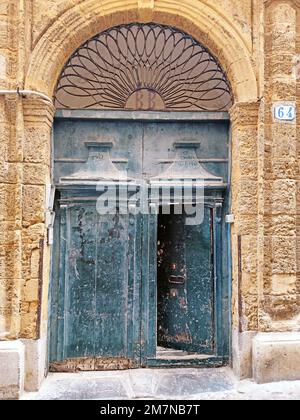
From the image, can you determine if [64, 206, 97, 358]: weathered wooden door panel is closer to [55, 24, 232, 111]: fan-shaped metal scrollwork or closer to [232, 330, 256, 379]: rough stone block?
[55, 24, 232, 111]: fan-shaped metal scrollwork

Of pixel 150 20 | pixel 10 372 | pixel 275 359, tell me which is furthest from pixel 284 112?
pixel 10 372

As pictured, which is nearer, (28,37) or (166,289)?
(28,37)

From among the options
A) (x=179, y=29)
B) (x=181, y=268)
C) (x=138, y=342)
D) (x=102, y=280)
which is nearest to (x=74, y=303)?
(x=102, y=280)

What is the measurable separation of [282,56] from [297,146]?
951 mm

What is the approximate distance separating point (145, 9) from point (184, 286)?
3.01 m

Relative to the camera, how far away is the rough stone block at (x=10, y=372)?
4.07 metres

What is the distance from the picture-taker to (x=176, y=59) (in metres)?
4.91

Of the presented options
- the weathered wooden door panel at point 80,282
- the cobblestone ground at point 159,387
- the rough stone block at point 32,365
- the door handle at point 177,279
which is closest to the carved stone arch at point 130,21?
the weathered wooden door panel at point 80,282

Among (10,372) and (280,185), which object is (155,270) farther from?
(10,372)

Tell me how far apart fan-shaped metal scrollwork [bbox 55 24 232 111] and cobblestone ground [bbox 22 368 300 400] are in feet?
9.59

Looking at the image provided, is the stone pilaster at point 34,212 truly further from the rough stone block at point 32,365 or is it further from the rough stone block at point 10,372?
the rough stone block at point 10,372

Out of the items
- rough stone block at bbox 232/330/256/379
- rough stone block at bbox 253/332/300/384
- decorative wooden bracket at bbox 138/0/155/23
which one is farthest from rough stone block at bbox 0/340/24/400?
decorative wooden bracket at bbox 138/0/155/23

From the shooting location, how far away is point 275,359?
14.2 feet

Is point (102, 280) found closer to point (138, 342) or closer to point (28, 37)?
point (138, 342)
